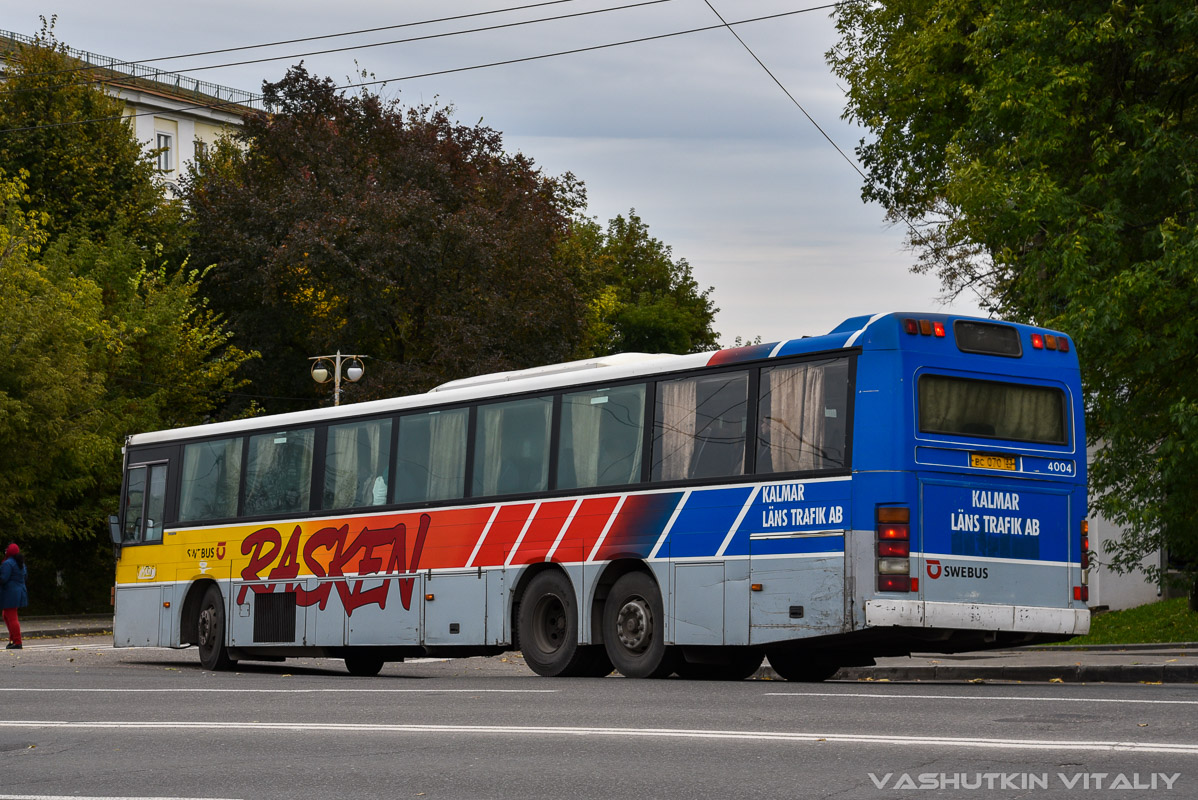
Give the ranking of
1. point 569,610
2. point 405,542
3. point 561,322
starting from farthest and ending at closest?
point 561,322, point 405,542, point 569,610

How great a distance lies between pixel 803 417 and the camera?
1466cm

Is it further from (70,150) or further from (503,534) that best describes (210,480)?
(70,150)

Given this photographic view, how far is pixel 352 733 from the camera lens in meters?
10.2

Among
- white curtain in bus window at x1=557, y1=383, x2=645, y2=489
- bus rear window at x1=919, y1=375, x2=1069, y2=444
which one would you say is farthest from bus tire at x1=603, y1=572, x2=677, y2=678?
bus rear window at x1=919, y1=375, x2=1069, y2=444

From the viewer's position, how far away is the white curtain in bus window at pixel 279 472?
800 inches

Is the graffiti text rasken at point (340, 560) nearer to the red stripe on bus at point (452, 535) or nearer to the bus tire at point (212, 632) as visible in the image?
the red stripe on bus at point (452, 535)

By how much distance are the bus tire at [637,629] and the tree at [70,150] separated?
3379 centimetres

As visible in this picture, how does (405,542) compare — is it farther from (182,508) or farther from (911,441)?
(911,441)

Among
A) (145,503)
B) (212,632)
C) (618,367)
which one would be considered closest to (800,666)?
(618,367)

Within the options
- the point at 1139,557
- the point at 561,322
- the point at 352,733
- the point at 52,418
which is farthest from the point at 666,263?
the point at 352,733

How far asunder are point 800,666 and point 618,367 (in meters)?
3.63

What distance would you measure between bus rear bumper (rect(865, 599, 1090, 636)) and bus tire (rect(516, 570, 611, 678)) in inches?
152

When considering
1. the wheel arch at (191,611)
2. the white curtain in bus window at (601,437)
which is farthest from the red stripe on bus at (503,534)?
the wheel arch at (191,611)

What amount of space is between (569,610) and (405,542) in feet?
9.66
